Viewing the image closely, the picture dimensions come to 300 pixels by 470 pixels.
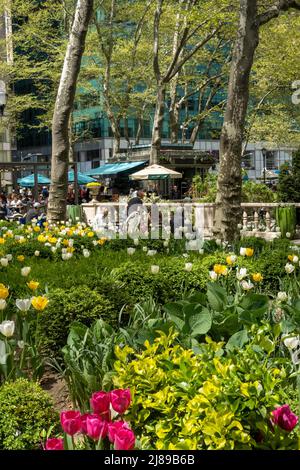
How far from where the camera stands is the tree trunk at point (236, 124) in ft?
36.4

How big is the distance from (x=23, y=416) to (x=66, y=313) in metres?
1.82

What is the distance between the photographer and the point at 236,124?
11.2 metres

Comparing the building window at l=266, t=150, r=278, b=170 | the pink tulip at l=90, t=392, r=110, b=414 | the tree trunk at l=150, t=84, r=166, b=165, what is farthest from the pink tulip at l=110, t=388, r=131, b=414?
the building window at l=266, t=150, r=278, b=170

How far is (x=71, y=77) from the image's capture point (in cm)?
1372

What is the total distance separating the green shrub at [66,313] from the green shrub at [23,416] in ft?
4.17

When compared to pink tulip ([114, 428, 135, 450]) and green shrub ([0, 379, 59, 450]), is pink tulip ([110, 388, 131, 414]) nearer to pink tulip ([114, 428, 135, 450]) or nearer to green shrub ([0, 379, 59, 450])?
pink tulip ([114, 428, 135, 450])

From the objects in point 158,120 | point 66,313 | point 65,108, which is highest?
point 158,120

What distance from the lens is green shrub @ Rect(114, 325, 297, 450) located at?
7.80 ft

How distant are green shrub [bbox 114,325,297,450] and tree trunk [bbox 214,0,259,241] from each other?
812 centimetres

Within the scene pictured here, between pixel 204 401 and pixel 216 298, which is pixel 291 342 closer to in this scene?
Result: pixel 204 401

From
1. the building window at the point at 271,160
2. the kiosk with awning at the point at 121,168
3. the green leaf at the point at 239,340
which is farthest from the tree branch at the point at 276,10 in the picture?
the building window at the point at 271,160

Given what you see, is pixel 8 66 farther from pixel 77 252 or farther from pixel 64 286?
pixel 64 286

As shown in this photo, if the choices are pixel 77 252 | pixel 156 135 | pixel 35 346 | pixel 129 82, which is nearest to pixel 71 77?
pixel 77 252

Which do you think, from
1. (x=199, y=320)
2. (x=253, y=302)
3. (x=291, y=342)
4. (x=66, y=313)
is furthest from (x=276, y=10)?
(x=291, y=342)
